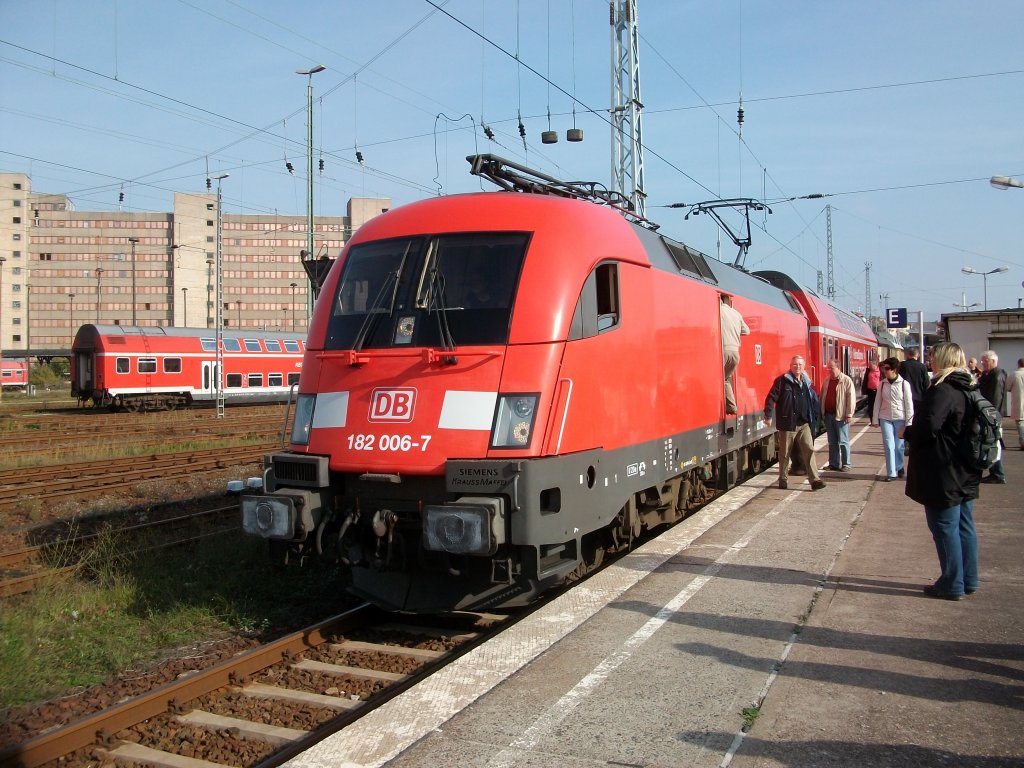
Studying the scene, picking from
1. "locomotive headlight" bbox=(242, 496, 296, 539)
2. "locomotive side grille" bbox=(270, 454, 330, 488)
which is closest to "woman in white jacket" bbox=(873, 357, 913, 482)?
"locomotive side grille" bbox=(270, 454, 330, 488)

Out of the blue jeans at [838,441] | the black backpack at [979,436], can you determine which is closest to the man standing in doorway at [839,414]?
the blue jeans at [838,441]

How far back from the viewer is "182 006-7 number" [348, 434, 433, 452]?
5648 mm

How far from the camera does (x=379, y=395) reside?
5918mm

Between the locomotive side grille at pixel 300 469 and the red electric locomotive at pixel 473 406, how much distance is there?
2cm

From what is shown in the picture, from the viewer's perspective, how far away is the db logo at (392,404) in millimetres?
5773

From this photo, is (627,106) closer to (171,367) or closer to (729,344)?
(729,344)

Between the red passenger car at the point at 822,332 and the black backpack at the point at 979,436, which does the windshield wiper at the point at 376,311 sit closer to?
the black backpack at the point at 979,436

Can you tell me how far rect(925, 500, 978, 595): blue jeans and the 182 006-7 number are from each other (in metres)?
3.45

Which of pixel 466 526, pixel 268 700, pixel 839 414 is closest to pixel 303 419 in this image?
pixel 466 526

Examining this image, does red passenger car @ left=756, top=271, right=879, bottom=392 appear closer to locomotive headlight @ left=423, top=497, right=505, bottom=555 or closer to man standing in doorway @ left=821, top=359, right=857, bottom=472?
man standing in doorway @ left=821, top=359, right=857, bottom=472

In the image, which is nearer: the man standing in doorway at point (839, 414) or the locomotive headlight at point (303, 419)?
the locomotive headlight at point (303, 419)

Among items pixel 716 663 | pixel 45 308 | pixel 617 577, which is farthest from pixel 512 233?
pixel 45 308

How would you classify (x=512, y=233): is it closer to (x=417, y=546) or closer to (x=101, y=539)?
(x=417, y=546)

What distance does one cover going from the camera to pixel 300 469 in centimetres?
598
